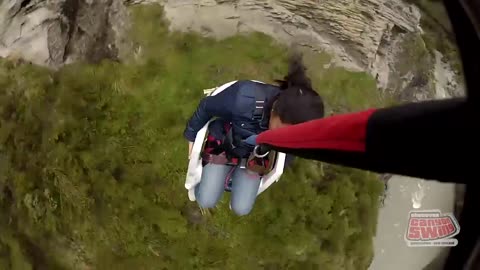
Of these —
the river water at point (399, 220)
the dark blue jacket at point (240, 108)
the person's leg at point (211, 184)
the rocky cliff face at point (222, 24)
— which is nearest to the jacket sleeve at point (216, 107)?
the dark blue jacket at point (240, 108)

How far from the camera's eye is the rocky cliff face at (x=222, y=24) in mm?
1255

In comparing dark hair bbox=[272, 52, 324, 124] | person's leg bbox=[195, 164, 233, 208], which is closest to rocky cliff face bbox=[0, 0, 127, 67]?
person's leg bbox=[195, 164, 233, 208]

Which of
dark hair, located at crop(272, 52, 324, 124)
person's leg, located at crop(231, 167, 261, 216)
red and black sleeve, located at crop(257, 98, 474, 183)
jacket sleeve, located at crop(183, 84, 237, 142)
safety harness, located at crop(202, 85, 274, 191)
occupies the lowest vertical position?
person's leg, located at crop(231, 167, 261, 216)

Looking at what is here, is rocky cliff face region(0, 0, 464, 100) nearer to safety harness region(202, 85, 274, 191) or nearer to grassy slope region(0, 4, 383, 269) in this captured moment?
grassy slope region(0, 4, 383, 269)

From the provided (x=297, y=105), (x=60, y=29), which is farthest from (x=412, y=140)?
(x=60, y=29)

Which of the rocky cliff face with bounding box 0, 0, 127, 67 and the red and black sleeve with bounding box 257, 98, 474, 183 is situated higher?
the red and black sleeve with bounding box 257, 98, 474, 183

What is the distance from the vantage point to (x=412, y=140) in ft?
1.26

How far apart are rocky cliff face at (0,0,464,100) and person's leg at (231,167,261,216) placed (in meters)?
0.43

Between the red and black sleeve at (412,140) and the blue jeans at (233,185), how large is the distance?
1.85 feet

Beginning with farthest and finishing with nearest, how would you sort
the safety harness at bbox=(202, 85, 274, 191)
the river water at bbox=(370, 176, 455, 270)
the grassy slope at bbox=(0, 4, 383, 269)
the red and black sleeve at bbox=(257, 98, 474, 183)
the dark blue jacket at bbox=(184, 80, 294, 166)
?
the river water at bbox=(370, 176, 455, 270), the grassy slope at bbox=(0, 4, 383, 269), the safety harness at bbox=(202, 85, 274, 191), the dark blue jacket at bbox=(184, 80, 294, 166), the red and black sleeve at bbox=(257, 98, 474, 183)

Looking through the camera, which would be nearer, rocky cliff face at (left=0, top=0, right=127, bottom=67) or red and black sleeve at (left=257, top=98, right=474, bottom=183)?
red and black sleeve at (left=257, top=98, right=474, bottom=183)

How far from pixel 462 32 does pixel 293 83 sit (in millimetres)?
401

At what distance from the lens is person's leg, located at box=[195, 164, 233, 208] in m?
1.00

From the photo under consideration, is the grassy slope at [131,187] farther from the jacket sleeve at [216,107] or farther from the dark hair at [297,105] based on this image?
the dark hair at [297,105]
